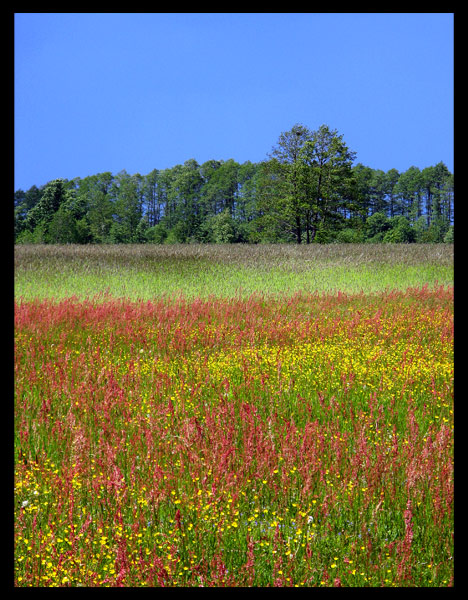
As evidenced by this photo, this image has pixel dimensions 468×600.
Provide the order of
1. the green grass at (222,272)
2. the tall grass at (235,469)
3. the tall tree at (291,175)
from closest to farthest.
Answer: the tall grass at (235,469) < the green grass at (222,272) < the tall tree at (291,175)

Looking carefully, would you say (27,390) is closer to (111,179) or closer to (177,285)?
(177,285)

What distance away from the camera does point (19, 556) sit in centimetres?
227

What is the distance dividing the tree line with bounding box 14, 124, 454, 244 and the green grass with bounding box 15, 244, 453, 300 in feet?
61.5

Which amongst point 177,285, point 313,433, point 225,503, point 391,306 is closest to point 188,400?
point 313,433

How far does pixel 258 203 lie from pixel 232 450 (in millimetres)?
43473

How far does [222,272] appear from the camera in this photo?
18.3m

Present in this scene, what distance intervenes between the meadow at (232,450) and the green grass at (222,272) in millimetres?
5260

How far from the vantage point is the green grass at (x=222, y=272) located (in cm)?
1433

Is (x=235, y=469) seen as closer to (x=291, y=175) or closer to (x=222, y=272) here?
(x=222, y=272)

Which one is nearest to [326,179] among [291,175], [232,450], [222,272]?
[291,175]

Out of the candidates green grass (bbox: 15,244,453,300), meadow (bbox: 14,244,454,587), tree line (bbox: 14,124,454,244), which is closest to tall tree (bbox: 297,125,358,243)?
tree line (bbox: 14,124,454,244)

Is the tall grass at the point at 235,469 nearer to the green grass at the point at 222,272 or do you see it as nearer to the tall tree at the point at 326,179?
the green grass at the point at 222,272

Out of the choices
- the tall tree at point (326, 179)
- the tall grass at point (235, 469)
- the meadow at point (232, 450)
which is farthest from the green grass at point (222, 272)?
the tall tree at point (326, 179)
